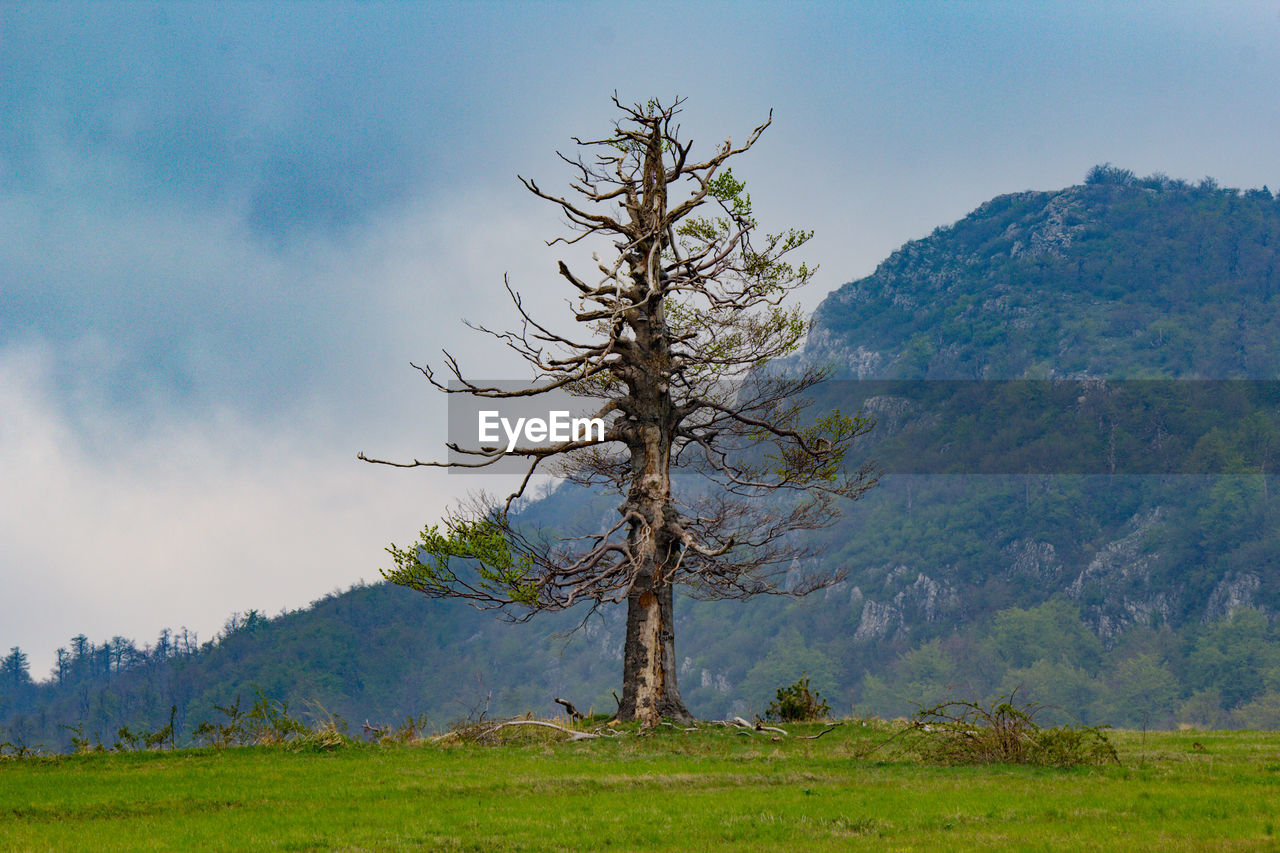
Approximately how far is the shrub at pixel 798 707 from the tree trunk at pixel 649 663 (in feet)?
8.64

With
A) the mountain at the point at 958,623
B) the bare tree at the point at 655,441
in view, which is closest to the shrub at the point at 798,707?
the bare tree at the point at 655,441

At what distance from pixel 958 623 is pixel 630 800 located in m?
153

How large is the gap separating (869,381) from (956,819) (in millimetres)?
191741

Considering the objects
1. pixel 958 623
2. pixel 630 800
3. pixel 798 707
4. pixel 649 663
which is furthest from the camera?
pixel 958 623

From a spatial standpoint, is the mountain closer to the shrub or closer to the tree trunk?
the shrub

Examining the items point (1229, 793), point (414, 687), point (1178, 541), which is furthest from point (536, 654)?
point (1229, 793)

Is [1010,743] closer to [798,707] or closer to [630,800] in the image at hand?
[630,800]

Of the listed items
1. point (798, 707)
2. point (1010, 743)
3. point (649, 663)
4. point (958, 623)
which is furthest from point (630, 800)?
point (958, 623)

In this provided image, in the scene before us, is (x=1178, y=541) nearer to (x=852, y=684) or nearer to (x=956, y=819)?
(x=852, y=684)

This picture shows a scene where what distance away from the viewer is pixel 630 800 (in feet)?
41.2

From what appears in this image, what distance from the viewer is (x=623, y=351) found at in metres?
24.0

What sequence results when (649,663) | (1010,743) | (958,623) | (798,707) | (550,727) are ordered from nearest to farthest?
1. (1010,743)
2. (550,727)
3. (649,663)
4. (798,707)
5. (958,623)

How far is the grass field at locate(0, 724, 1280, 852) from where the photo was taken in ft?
33.1

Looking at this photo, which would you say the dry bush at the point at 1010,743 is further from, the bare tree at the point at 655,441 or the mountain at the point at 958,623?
the mountain at the point at 958,623
